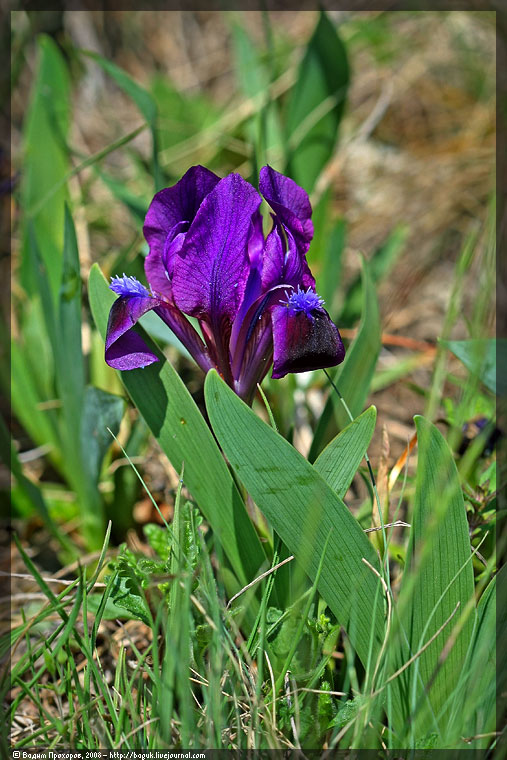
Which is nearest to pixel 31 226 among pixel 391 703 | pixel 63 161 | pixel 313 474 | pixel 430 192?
pixel 63 161

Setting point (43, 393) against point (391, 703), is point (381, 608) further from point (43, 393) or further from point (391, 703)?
point (43, 393)

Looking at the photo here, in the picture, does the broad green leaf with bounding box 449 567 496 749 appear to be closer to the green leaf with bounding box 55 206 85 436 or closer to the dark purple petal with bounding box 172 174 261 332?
the dark purple petal with bounding box 172 174 261 332

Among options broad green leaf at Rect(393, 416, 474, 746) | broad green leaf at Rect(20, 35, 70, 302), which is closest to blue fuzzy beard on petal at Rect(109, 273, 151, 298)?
broad green leaf at Rect(393, 416, 474, 746)

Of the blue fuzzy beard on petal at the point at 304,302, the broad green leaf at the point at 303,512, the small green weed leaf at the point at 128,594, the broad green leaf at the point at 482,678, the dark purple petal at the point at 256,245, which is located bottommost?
the broad green leaf at the point at 482,678

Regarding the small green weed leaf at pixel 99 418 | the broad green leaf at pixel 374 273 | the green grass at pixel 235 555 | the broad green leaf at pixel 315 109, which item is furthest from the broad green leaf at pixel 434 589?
the broad green leaf at pixel 315 109

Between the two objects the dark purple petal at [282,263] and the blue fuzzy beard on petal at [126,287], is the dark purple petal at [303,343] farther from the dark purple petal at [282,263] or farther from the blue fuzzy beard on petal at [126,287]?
the blue fuzzy beard on petal at [126,287]
